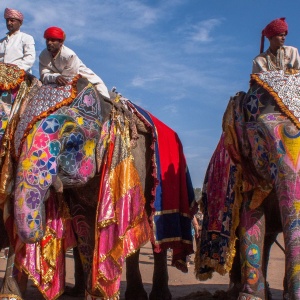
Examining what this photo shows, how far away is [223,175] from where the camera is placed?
6.46 m

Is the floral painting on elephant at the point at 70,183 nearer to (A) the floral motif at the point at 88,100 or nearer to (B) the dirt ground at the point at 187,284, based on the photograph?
(A) the floral motif at the point at 88,100

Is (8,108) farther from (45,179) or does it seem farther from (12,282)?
(12,282)

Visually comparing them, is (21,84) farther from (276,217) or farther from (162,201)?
(276,217)

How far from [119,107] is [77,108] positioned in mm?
507

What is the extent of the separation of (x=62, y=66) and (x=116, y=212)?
4.85 feet

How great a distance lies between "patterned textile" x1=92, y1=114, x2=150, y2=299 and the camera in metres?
5.96

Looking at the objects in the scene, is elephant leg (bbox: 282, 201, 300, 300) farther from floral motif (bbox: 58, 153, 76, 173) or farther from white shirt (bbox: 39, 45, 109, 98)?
white shirt (bbox: 39, 45, 109, 98)

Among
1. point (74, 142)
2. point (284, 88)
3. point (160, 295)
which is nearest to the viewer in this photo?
point (284, 88)

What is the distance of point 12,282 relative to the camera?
619 cm

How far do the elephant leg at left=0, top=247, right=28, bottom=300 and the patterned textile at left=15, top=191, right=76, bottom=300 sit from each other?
61 mm

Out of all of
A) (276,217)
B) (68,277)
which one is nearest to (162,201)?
(276,217)

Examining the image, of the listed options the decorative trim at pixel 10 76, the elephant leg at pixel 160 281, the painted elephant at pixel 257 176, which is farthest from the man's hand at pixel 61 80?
the elephant leg at pixel 160 281

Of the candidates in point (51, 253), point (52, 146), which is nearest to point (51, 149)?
point (52, 146)

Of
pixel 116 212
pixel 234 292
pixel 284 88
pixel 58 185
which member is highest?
pixel 284 88
